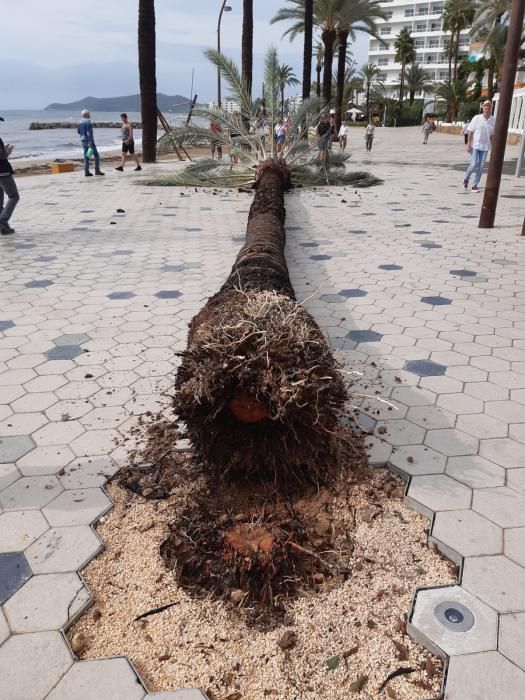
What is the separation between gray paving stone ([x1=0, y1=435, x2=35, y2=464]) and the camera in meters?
2.76

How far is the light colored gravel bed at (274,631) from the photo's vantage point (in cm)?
165

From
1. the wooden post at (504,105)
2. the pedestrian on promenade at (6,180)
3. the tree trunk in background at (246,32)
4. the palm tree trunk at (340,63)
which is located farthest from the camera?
the palm tree trunk at (340,63)

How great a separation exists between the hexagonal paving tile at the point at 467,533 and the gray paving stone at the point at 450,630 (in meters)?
Result: 0.22

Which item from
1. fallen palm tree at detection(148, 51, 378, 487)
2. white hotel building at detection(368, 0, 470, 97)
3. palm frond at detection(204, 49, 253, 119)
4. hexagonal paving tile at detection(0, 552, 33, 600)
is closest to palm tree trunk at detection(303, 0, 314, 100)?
palm frond at detection(204, 49, 253, 119)

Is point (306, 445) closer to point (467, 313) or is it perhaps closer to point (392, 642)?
point (392, 642)

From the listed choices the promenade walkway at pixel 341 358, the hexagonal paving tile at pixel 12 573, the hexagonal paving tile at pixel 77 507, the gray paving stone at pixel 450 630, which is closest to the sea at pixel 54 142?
the promenade walkway at pixel 341 358

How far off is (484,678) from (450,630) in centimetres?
17

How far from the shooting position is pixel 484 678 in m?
1.64

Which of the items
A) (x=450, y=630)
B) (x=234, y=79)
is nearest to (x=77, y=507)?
(x=450, y=630)

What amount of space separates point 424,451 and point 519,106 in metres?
29.3

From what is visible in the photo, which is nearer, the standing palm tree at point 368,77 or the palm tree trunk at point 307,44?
the palm tree trunk at point 307,44

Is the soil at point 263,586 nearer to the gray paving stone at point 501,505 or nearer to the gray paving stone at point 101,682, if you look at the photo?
the gray paving stone at point 101,682

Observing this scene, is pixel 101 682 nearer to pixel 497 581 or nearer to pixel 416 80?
pixel 497 581

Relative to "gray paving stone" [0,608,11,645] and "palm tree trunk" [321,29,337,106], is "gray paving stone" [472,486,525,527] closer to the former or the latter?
"gray paving stone" [0,608,11,645]
